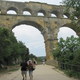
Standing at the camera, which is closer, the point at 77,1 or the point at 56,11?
the point at 77,1

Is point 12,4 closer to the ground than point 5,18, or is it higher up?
higher up

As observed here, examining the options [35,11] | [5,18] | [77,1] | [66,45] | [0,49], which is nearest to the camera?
[77,1]

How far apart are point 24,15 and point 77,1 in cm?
3725

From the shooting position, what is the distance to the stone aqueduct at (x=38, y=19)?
47562 mm

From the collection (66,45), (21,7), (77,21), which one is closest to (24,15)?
(21,7)

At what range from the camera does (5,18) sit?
47000 mm

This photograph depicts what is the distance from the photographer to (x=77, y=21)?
39.5 feet

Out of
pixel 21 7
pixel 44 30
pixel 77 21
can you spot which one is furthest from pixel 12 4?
pixel 77 21

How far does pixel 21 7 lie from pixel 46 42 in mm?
8721

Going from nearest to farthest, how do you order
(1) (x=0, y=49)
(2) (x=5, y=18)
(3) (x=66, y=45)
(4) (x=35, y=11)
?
(1) (x=0, y=49)
(3) (x=66, y=45)
(2) (x=5, y=18)
(4) (x=35, y=11)

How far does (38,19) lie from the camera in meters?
49.5

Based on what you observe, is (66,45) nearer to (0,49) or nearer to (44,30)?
(0,49)

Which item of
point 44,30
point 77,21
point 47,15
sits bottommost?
point 77,21

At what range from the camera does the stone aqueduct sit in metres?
47.6
